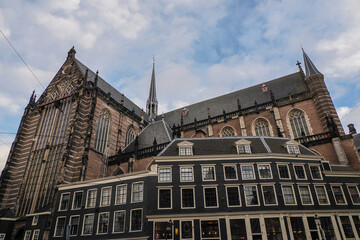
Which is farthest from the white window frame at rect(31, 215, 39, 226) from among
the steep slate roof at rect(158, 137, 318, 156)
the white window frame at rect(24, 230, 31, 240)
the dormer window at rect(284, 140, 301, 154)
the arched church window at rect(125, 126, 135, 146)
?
the dormer window at rect(284, 140, 301, 154)

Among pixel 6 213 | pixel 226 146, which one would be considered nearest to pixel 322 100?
pixel 226 146

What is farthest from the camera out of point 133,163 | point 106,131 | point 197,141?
point 106,131

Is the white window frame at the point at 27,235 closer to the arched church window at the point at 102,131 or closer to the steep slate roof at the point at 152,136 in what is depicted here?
the arched church window at the point at 102,131

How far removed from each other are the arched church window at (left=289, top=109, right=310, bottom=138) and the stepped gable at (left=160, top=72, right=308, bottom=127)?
3258 mm

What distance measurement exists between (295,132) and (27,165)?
32.4 meters

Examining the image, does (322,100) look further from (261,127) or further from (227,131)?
(227,131)

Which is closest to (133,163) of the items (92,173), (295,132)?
(92,173)

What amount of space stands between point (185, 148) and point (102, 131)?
15.1 m

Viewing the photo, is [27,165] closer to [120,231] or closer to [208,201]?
[120,231]

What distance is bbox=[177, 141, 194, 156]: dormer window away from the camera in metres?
19.0

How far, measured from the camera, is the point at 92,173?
26078 mm

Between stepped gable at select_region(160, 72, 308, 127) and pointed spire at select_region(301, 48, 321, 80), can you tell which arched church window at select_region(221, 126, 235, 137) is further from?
pointed spire at select_region(301, 48, 321, 80)

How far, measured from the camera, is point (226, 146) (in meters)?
19.9

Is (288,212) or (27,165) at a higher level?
(27,165)
